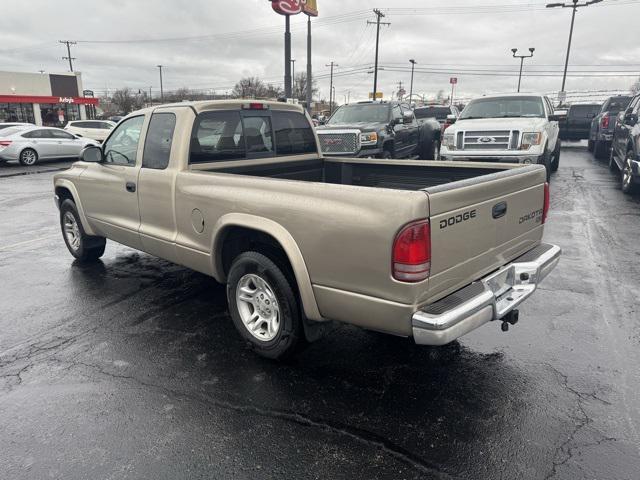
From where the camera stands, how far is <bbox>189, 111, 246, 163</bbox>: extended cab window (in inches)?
166

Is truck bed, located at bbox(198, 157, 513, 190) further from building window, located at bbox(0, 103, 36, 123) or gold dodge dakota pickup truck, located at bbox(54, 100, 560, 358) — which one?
building window, located at bbox(0, 103, 36, 123)

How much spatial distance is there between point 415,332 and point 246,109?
2.94 metres

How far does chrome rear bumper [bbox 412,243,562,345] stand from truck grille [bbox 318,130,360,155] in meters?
7.86

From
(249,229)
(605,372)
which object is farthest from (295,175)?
(605,372)

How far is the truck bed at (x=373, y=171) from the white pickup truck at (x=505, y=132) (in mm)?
5235

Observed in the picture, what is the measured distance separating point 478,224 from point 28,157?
20.5 metres

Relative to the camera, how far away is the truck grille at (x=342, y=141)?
1125cm

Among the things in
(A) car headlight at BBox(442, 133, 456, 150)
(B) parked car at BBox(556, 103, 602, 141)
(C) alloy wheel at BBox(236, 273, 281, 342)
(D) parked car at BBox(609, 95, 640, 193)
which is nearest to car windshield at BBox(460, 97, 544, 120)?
(A) car headlight at BBox(442, 133, 456, 150)

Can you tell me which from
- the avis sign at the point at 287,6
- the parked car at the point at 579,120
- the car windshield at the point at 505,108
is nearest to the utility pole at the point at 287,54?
the avis sign at the point at 287,6

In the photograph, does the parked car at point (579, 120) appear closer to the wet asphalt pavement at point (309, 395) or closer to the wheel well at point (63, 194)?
the wet asphalt pavement at point (309, 395)

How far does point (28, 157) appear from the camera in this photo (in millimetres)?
18906

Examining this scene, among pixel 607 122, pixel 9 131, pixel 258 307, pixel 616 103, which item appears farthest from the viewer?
pixel 9 131

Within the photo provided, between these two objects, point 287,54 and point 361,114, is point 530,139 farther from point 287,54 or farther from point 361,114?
point 287,54

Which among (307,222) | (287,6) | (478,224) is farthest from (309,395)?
(287,6)
